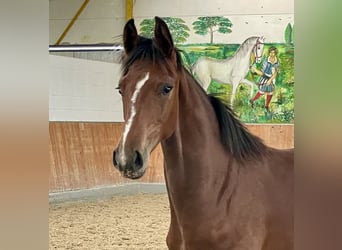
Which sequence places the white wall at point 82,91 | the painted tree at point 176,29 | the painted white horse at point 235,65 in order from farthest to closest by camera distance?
1. the painted tree at point 176,29
2. the painted white horse at point 235,65
3. the white wall at point 82,91

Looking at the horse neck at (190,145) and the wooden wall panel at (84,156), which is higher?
the horse neck at (190,145)

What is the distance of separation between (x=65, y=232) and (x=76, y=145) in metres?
1.53

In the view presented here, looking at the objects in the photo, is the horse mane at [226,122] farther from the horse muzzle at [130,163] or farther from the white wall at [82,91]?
the white wall at [82,91]

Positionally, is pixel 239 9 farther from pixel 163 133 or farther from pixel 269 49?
pixel 163 133

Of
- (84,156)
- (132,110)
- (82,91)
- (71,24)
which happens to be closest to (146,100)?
(132,110)

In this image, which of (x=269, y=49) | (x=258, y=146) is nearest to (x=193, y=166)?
(x=258, y=146)

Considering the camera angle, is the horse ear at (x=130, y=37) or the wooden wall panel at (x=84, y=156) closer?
the horse ear at (x=130, y=37)

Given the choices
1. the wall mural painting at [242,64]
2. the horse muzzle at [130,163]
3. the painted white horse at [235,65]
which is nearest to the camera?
the horse muzzle at [130,163]

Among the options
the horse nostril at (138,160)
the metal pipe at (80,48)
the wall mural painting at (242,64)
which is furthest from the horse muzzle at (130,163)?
the wall mural painting at (242,64)

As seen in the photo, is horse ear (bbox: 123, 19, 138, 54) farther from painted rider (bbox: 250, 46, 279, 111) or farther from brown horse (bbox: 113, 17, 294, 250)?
painted rider (bbox: 250, 46, 279, 111)

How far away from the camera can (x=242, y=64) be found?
6840mm

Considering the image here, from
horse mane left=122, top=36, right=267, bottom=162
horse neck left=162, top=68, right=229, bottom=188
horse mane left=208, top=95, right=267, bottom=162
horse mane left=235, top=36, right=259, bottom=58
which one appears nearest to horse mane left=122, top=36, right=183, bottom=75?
horse mane left=122, top=36, right=267, bottom=162

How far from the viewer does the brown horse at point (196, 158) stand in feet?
4.36

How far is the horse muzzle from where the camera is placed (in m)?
1.29
